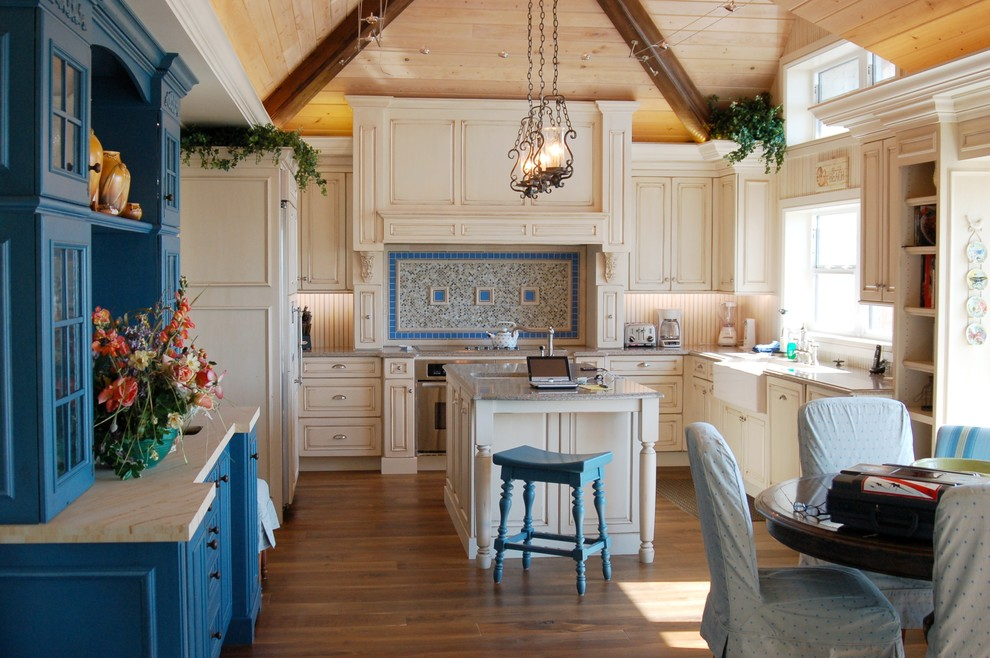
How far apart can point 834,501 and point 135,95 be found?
2849 millimetres

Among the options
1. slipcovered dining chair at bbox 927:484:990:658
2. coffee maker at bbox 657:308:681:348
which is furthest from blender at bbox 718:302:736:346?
slipcovered dining chair at bbox 927:484:990:658

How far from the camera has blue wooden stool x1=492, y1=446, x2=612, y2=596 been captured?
4.34m

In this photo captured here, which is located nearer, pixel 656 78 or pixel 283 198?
pixel 283 198

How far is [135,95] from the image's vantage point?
3.52 meters

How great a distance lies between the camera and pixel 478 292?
7734mm

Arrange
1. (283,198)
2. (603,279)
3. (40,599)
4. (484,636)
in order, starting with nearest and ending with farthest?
1. (40,599)
2. (484,636)
3. (283,198)
4. (603,279)

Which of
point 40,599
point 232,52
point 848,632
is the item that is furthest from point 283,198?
point 848,632

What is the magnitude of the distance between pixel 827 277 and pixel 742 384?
1154mm

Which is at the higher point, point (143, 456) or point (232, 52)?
point (232, 52)

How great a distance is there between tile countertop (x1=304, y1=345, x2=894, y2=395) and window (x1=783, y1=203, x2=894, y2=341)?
13.2 inches

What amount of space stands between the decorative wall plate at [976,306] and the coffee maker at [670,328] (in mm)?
3190

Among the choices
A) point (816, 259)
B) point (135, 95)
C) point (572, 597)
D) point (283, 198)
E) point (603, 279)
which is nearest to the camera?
point (135, 95)

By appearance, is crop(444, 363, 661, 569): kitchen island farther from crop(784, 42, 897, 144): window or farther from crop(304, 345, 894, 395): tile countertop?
crop(784, 42, 897, 144): window

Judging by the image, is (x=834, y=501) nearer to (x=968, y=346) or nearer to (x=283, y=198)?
(x=968, y=346)
